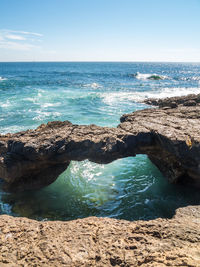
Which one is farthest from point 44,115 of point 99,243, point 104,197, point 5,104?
point 99,243

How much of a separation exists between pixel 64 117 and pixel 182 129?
12723mm

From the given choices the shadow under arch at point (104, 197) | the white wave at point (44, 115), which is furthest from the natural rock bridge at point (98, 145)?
the white wave at point (44, 115)

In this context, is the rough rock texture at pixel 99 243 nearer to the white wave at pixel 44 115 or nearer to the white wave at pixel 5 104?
the white wave at pixel 44 115

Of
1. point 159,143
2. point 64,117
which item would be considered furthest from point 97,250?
point 64,117

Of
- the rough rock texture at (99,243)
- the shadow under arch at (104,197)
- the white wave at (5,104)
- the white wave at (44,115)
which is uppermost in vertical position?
the white wave at (5,104)

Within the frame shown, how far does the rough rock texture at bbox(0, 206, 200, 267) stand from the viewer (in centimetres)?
291

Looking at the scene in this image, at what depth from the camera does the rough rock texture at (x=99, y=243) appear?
9.54ft

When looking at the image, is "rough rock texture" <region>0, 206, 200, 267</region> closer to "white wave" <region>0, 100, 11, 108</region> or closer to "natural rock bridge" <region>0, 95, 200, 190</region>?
"natural rock bridge" <region>0, 95, 200, 190</region>

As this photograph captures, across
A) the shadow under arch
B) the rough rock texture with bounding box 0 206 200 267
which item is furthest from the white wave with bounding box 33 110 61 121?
the rough rock texture with bounding box 0 206 200 267

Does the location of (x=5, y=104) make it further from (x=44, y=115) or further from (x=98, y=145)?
(x=98, y=145)

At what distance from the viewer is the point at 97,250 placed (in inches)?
122

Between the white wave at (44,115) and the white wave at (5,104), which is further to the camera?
the white wave at (5,104)

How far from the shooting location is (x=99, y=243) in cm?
324

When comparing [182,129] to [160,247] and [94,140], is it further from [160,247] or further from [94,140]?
[160,247]
